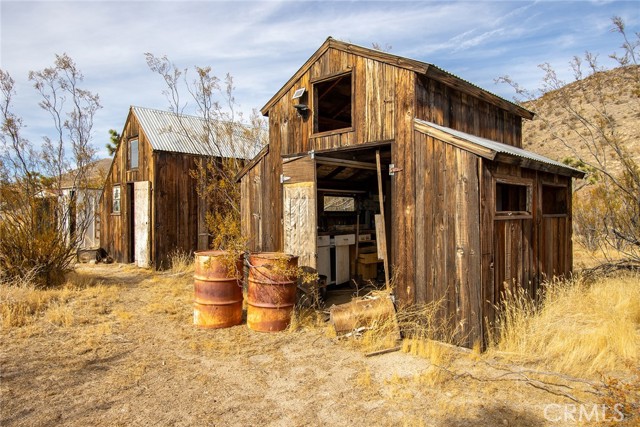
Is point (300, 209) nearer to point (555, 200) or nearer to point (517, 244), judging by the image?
point (517, 244)

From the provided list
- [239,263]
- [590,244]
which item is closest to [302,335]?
[239,263]

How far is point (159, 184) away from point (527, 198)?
1165 centimetres

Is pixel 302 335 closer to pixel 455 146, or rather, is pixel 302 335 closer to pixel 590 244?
pixel 455 146

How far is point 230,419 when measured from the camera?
4.17m

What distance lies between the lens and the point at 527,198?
23.5 feet

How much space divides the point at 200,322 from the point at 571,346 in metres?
5.79

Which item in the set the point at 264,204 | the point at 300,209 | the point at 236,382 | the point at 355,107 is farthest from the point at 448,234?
the point at 264,204

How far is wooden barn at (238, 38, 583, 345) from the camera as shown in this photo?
6023 mm

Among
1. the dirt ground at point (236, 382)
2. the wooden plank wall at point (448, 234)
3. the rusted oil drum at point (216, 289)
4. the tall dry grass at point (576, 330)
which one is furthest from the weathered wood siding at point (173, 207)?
the tall dry grass at point (576, 330)

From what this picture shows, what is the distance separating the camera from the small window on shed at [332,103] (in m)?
8.47

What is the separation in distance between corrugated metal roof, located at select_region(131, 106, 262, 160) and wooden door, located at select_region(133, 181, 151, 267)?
1714 millimetres

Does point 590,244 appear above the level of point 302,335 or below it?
above

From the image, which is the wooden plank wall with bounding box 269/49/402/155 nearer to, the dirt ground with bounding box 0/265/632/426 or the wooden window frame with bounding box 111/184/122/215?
the dirt ground with bounding box 0/265/632/426

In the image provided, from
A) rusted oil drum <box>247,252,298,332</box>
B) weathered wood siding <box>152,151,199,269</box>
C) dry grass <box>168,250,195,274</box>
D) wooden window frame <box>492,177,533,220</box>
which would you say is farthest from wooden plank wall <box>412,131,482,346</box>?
weathered wood siding <box>152,151,199,269</box>
